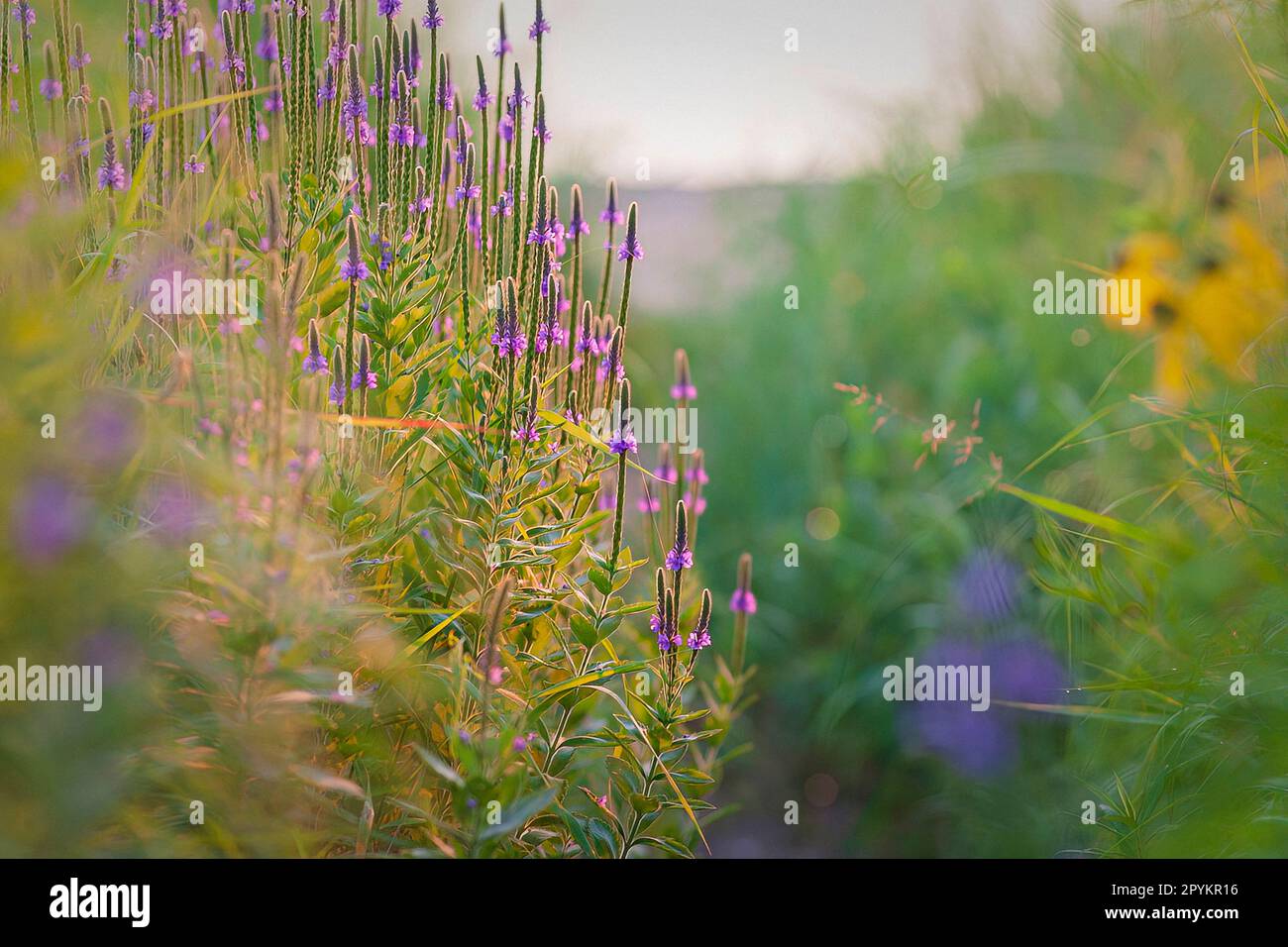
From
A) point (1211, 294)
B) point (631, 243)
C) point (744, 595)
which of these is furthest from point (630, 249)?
point (1211, 294)

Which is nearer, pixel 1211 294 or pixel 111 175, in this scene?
pixel 111 175

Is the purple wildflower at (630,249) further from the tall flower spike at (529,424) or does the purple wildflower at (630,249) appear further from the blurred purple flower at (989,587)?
the blurred purple flower at (989,587)

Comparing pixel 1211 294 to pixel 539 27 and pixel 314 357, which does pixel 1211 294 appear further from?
pixel 314 357

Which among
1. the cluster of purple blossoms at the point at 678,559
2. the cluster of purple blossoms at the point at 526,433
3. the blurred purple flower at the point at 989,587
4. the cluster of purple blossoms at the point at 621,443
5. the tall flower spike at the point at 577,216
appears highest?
the tall flower spike at the point at 577,216

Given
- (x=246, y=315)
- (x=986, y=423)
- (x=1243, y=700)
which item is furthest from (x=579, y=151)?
(x=1243, y=700)

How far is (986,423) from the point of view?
2.18 meters

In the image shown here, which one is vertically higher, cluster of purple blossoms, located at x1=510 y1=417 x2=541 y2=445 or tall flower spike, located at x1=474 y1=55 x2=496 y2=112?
tall flower spike, located at x1=474 y1=55 x2=496 y2=112

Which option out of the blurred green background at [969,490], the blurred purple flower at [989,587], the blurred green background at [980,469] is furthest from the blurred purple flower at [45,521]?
the blurred purple flower at [989,587]

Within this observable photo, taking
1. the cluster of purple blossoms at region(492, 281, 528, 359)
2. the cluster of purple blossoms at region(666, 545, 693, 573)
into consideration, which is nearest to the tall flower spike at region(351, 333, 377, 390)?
the cluster of purple blossoms at region(492, 281, 528, 359)

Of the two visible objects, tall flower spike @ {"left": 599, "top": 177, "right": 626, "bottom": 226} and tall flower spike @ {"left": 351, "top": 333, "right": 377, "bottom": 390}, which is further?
tall flower spike @ {"left": 599, "top": 177, "right": 626, "bottom": 226}

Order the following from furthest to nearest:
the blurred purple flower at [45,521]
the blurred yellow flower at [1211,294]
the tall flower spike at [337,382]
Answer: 1. the blurred yellow flower at [1211,294]
2. the tall flower spike at [337,382]
3. the blurred purple flower at [45,521]

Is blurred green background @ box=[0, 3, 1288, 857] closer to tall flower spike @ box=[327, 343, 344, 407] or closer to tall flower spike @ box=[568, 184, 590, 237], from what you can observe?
tall flower spike @ box=[327, 343, 344, 407]

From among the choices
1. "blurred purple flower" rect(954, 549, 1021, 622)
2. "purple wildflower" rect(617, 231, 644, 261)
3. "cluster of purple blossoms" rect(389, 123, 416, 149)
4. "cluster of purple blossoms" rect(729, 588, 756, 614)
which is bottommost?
"blurred purple flower" rect(954, 549, 1021, 622)

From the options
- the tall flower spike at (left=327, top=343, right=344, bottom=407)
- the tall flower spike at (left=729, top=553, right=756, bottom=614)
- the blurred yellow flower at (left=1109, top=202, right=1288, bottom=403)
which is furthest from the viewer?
Answer: the blurred yellow flower at (left=1109, top=202, right=1288, bottom=403)
